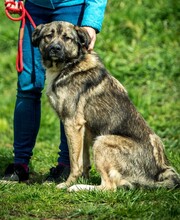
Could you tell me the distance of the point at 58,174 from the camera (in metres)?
6.66

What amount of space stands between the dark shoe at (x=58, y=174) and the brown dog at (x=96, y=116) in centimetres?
34

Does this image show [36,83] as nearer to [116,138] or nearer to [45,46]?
[45,46]

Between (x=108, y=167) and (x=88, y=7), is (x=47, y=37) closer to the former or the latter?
(x=88, y=7)

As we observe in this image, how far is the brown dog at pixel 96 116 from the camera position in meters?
5.99

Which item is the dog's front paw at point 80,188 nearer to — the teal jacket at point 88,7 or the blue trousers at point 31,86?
the blue trousers at point 31,86

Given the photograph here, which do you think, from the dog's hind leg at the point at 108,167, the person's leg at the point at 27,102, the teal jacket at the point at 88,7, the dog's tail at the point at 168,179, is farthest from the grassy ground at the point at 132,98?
the teal jacket at the point at 88,7

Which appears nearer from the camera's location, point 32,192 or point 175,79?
point 32,192

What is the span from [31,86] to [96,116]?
0.78 metres

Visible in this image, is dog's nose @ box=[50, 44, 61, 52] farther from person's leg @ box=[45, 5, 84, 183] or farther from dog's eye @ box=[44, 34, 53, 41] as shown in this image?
person's leg @ box=[45, 5, 84, 183]

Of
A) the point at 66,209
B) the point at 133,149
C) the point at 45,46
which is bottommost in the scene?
the point at 66,209

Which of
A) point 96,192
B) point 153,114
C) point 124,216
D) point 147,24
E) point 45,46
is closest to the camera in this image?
point 124,216

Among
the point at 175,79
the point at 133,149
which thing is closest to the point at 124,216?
the point at 133,149

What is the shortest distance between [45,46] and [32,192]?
1436 millimetres

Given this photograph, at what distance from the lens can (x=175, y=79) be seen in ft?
36.7
